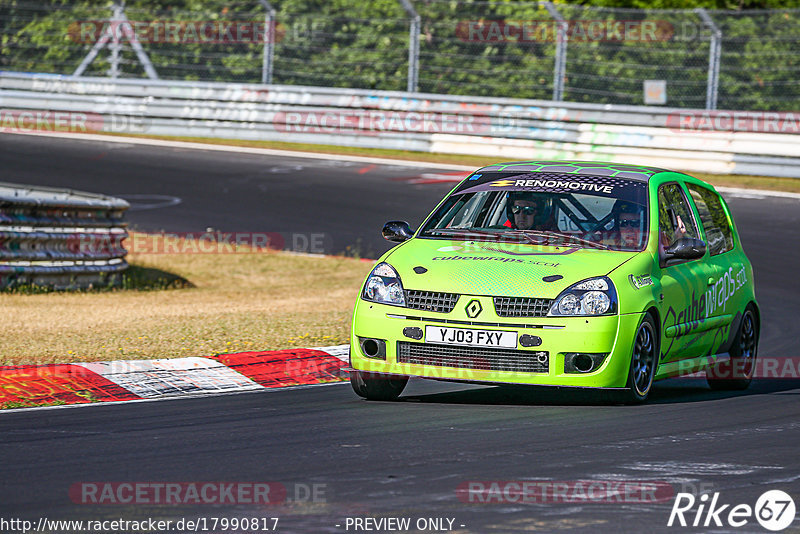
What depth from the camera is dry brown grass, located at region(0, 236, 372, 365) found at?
10.1 meters

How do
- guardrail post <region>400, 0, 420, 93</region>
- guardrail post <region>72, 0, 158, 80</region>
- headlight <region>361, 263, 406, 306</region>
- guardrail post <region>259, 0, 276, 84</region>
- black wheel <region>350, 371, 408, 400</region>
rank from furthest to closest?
guardrail post <region>72, 0, 158, 80</region>
guardrail post <region>259, 0, 276, 84</region>
guardrail post <region>400, 0, 420, 93</region>
black wheel <region>350, 371, 408, 400</region>
headlight <region>361, 263, 406, 306</region>

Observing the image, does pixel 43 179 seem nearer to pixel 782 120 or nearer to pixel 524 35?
pixel 524 35

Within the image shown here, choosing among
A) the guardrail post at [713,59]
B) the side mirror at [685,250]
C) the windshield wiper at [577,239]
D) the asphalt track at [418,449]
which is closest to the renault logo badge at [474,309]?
the asphalt track at [418,449]

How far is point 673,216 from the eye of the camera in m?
9.24

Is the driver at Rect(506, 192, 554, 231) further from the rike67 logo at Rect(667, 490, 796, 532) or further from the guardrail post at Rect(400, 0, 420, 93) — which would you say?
the guardrail post at Rect(400, 0, 420, 93)

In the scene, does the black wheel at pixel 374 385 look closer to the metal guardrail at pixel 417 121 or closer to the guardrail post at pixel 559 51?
the metal guardrail at pixel 417 121

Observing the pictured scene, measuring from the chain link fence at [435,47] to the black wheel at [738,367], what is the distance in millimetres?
13489

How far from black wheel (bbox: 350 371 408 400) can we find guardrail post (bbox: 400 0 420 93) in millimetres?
17407

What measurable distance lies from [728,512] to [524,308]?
253cm

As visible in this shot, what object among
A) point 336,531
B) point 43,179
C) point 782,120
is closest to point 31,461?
point 336,531

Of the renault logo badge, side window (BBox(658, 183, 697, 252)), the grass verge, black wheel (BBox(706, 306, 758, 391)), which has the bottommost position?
black wheel (BBox(706, 306, 758, 391))

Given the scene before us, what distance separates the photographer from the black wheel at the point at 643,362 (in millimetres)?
8109

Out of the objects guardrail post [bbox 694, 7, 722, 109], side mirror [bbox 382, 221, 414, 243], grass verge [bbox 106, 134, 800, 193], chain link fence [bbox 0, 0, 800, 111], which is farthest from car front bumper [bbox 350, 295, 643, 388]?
guardrail post [bbox 694, 7, 722, 109]

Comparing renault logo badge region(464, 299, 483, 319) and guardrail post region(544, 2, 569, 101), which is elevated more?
guardrail post region(544, 2, 569, 101)
